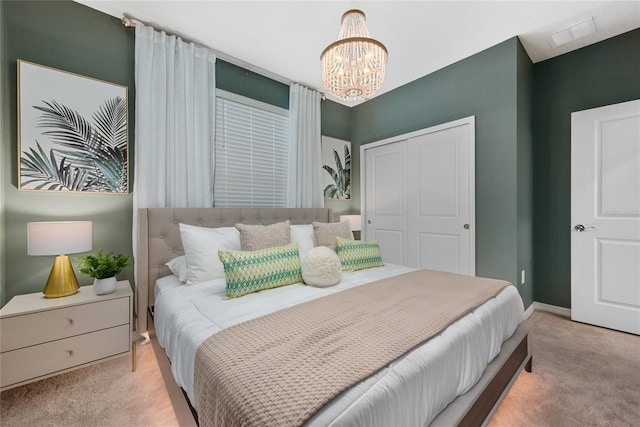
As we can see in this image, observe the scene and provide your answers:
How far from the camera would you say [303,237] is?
7.70ft

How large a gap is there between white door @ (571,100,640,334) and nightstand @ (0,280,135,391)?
3.99 metres

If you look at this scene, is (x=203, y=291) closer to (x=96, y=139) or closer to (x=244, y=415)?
(x=244, y=415)

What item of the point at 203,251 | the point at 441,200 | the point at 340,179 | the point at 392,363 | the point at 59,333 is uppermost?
the point at 340,179

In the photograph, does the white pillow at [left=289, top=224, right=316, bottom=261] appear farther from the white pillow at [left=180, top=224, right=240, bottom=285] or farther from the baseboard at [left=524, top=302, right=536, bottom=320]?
the baseboard at [left=524, top=302, right=536, bottom=320]

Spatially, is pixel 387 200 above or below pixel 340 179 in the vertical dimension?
below

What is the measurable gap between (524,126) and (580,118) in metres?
0.46

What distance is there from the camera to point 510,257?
255cm

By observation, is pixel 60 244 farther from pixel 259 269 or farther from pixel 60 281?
pixel 259 269

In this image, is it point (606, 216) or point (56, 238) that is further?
point (606, 216)

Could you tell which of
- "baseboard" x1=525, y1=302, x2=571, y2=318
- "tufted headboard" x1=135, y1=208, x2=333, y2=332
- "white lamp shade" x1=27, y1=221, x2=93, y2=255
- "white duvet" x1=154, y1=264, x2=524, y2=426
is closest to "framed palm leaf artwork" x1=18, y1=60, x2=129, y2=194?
"tufted headboard" x1=135, y1=208, x2=333, y2=332

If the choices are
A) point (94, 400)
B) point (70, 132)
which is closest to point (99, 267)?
point (94, 400)

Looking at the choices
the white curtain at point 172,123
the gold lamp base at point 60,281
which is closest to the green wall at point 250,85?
the white curtain at point 172,123

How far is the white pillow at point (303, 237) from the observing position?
2.29m

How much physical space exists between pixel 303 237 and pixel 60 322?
5.52ft
